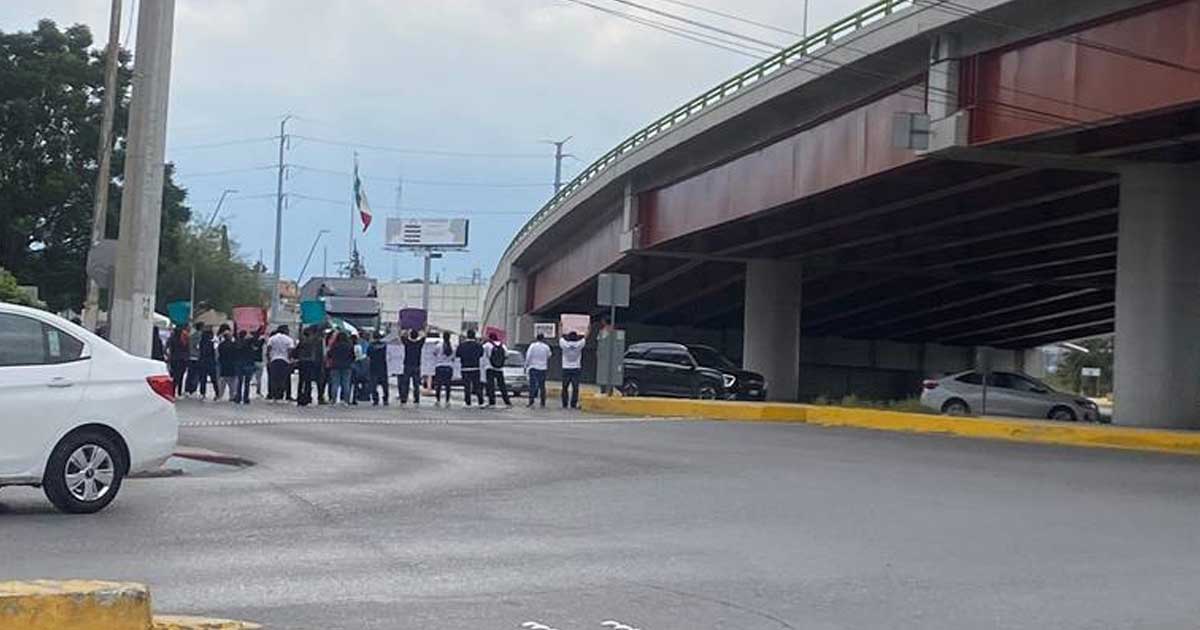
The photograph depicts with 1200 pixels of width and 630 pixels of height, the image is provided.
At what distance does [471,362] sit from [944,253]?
23.5 meters

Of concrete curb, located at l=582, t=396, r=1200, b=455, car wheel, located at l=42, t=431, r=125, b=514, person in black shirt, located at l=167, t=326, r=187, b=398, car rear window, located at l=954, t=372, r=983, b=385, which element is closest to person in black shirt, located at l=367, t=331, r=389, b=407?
person in black shirt, located at l=167, t=326, r=187, b=398

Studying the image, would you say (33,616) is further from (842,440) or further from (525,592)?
(842,440)

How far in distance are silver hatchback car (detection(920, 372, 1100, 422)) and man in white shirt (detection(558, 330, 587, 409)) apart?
11307 millimetres

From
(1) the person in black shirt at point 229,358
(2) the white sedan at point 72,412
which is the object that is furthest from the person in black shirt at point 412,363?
(2) the white sedan at point 72,412

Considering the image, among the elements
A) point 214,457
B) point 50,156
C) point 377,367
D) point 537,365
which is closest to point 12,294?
point 377,367

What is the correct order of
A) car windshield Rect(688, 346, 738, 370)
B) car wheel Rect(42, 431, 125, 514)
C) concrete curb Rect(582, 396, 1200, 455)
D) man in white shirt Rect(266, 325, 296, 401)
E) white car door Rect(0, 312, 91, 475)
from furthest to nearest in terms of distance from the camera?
car windshield Rect(688, 346, 738, 370)
man in white shirt Rect(266, 325, 296, 401)
concrete curb Rect(582, 396, 1200, 455)
car wheel Rect(42, 431, 125, 514)
white car door Rect(0, 312, 91, 475)

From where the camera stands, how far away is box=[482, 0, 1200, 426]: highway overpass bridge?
28500 millimetres

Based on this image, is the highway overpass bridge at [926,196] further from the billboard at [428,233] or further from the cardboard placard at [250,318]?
the billboard at [428,233]

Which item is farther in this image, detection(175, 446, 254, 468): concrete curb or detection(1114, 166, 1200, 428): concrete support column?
detection(1114, 166, 1200, 428): concrete support column

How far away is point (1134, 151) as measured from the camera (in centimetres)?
3050

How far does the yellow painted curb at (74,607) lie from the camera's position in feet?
23.1

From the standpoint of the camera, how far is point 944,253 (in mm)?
52094

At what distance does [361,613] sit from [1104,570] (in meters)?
5.54

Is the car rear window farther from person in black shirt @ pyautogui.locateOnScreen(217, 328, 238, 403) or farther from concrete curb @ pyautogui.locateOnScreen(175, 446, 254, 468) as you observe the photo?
concrete curb @ pyautogui.locateOnScreen(175, 446, 254, 468)
